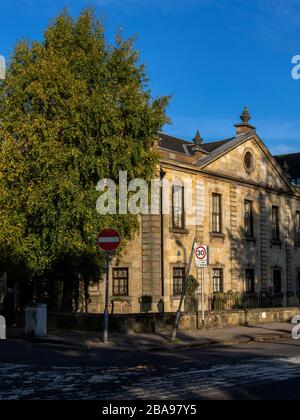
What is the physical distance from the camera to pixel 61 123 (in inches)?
856

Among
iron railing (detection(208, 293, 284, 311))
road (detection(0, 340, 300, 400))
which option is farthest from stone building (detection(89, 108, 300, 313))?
road (detection(0, 340, 300, 400))

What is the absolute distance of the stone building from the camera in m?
29.1

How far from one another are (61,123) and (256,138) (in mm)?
17665

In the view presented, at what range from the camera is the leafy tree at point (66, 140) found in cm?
2119

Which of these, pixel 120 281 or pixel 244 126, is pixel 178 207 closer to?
pixel 120 281

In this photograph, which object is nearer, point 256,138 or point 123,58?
point 123,58

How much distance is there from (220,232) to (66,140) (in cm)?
1367

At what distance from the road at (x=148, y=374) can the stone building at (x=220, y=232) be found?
1319cm

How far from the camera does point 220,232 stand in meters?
33.2

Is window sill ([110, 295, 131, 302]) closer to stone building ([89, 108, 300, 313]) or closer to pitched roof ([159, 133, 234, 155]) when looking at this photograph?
stone building ([89, 108, 300, 313])
